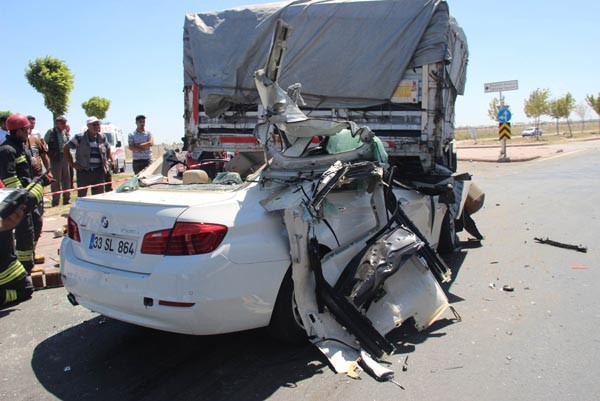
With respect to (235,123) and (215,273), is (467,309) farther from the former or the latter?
(235,123)

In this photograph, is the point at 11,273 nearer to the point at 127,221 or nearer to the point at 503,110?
the point at 127,221

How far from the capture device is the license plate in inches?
133

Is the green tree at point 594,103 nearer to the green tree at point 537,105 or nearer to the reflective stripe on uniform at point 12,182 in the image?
the green tree at point 537,105

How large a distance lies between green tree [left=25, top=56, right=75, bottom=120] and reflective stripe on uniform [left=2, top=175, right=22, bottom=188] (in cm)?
2011

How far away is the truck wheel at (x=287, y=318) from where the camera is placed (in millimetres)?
3566

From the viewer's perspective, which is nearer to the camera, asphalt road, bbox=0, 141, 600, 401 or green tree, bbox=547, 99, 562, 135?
asphalt road, bbox=0, 141, 600, 401

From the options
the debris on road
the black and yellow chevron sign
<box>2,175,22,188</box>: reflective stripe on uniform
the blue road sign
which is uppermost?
the blue road sign

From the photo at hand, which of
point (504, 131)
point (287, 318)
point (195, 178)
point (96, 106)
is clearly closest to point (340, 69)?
point (195, 178)

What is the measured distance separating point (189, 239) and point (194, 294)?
0.34 m

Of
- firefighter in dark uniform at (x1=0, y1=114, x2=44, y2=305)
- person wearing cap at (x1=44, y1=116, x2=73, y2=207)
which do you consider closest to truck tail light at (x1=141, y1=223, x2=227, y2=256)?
firefighter in dark uniform at (x1=0, y1=114, x2=44, y2=305)

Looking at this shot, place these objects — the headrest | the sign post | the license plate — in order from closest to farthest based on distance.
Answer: the license plate
the headrest
the sign post

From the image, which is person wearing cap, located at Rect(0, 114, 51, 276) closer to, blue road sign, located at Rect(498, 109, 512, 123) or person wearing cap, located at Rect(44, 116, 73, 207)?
person wearing cap, located at Rect(44, 116, 73, 207)

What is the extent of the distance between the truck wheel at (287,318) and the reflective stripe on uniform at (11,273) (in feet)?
9.77

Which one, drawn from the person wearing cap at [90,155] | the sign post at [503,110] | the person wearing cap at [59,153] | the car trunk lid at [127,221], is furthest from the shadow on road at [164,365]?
the sign post at [503,110]
